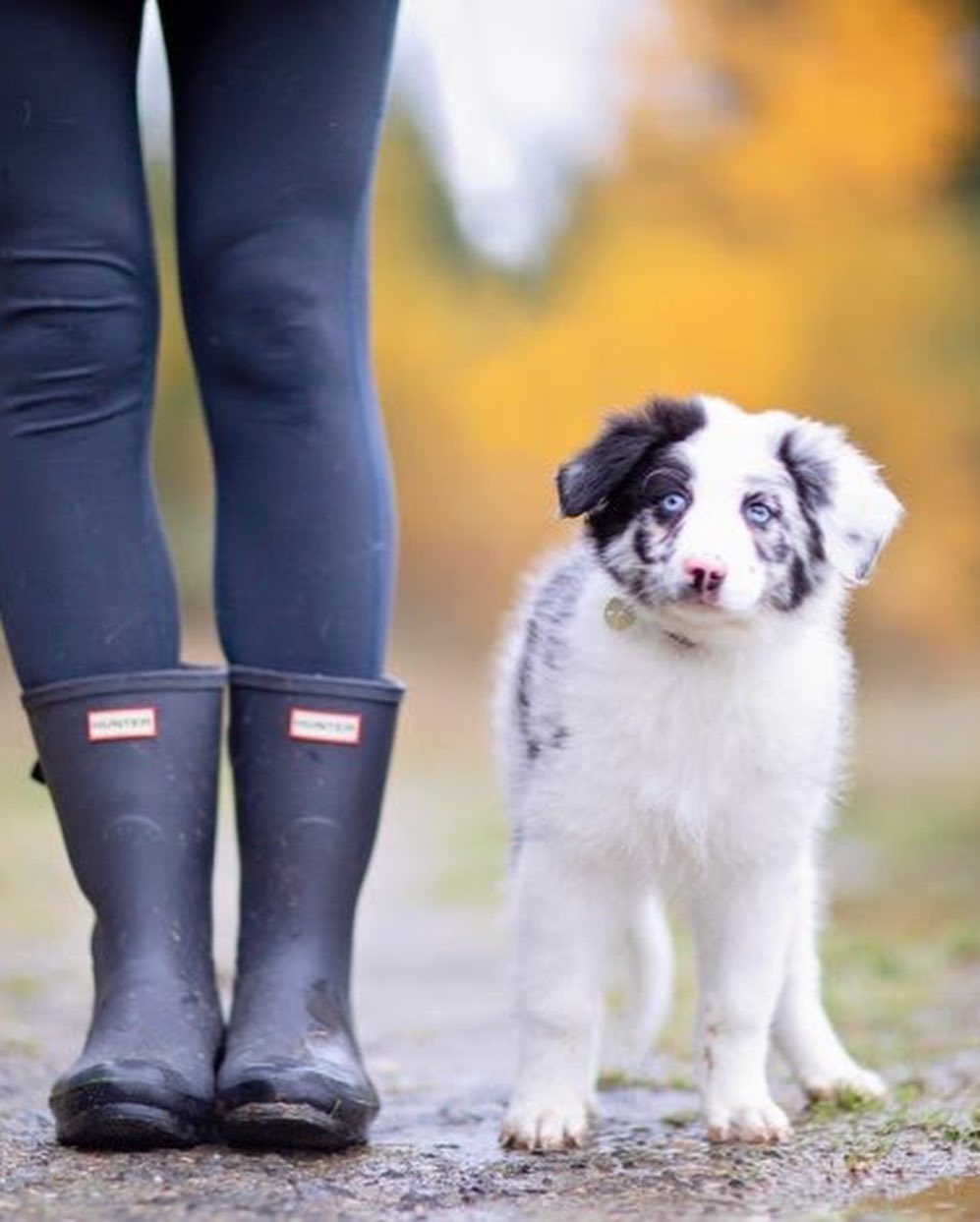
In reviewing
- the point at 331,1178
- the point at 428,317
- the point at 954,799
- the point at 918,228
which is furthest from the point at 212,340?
the point at 428,317

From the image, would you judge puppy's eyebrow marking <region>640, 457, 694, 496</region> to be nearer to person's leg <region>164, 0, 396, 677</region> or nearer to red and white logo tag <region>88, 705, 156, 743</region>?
person's leg <region>164, 0, 396, 677</region>

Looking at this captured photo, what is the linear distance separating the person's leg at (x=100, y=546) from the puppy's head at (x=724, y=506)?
1.57 ft

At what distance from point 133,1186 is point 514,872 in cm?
68

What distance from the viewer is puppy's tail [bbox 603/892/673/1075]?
10.0ft

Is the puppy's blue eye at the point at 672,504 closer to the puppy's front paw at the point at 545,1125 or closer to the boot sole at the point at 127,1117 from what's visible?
the puppy's front paw at the point at 545,1125

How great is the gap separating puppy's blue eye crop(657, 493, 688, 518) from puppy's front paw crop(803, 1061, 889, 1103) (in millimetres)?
796

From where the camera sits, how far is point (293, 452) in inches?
96.2

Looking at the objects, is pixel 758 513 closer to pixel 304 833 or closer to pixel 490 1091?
pixel 304 833

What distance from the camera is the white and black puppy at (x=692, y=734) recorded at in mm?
2361

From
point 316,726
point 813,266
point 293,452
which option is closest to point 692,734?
point 316,726

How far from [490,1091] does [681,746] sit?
0.68m

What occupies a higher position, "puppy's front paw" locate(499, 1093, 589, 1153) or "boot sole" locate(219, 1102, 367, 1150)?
"boot sole" locate(219, 1102, 367, 1150)

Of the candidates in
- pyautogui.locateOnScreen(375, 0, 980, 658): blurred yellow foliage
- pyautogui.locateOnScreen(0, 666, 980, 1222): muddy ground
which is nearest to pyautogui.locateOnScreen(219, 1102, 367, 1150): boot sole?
pyautogui.locateOnScreen(0, 666, 980, 1222): muddy ground

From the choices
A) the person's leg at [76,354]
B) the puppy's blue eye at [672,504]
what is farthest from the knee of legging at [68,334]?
the puppy's blue eye at [672,504]
